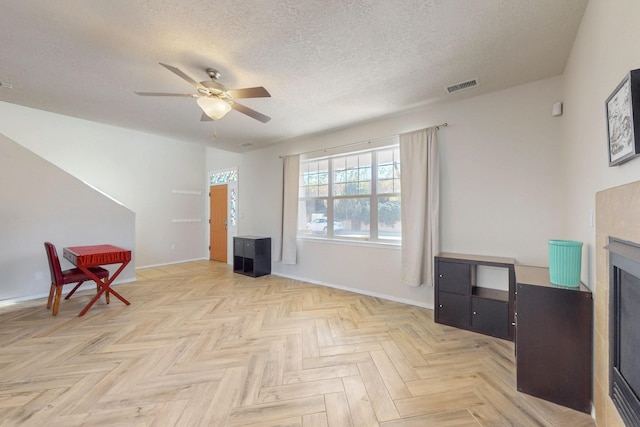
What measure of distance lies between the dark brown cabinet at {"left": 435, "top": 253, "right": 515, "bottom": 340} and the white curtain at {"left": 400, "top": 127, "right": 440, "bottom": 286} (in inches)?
14.2

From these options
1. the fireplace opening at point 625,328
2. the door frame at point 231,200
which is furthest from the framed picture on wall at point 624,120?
the door frame at point 231,200

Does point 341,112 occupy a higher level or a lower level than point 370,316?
higher

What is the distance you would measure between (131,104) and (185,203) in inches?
138

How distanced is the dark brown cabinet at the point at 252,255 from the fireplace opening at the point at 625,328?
4.64m

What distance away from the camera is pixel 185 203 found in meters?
6.64

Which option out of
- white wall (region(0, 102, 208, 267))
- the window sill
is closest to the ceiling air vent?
the window sill

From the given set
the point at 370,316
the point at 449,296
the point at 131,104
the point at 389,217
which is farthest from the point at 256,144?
the point at 449,296

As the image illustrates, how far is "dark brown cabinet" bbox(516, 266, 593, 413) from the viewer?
1.72 m

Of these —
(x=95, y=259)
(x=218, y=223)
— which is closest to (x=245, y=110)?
(x=95, y=259)

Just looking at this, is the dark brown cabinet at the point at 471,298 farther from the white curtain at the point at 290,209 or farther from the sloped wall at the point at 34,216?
the sloped wall at the point at 34,216

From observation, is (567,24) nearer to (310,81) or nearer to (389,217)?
(310,81)

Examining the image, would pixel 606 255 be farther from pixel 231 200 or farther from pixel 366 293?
pixel 231 200

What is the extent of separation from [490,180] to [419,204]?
2.70 ft

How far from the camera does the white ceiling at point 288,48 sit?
72.4 inches
